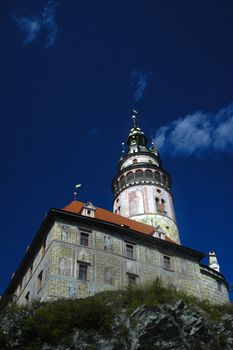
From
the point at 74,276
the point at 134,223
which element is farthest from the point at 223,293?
the point at 74,276

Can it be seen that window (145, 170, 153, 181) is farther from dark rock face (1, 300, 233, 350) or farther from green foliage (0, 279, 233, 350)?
dark rock face (1, 300, 233, 350)

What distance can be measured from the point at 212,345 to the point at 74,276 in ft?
33.9

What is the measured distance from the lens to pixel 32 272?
33531mm

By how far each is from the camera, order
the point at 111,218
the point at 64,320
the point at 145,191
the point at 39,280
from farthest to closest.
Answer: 1. the point at 145,191
2. the point at 111,218
3. the point at 39,280
4. the point at 64,320

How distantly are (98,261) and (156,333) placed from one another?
935 cm

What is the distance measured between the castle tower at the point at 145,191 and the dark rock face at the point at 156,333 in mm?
19944

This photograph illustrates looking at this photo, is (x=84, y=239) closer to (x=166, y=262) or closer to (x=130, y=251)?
(x=130, y=251)

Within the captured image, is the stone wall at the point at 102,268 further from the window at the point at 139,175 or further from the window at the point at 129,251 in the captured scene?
the window at the point at 139,175

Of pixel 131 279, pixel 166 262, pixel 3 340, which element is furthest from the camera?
pixel 166 262

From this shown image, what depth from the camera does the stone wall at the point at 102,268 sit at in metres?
29.5

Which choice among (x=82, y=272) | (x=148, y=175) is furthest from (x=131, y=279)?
(x=148, y=175)

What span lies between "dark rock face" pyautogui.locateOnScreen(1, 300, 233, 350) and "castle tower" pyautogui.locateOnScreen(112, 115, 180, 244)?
1994 centimetres

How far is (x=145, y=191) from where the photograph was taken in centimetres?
4781

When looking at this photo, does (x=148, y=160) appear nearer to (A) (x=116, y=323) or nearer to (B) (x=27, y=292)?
(B) (x=27, y=292)
